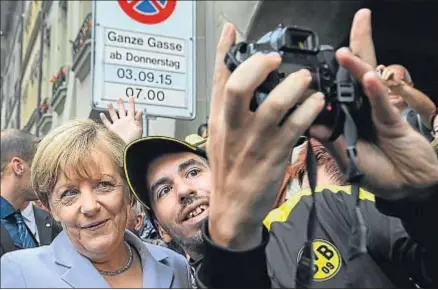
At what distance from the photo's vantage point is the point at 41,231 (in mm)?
2535

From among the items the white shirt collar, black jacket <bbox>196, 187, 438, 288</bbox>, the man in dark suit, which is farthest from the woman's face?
the white shirt collar

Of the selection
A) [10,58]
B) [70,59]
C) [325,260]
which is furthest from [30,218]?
[10,58]

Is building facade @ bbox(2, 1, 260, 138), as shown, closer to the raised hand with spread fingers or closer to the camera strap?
the raised hand with spread fingers

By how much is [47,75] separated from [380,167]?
12287mm

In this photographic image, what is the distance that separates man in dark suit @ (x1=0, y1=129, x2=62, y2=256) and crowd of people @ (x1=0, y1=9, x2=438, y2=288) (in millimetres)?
726

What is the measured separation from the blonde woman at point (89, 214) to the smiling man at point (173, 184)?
4cm

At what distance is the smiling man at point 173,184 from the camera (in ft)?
4.49

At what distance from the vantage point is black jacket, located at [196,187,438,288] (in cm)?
86

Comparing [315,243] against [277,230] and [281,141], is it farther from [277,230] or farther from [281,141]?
[281,141]

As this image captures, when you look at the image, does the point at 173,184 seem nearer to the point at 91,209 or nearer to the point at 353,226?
the point at 91,209

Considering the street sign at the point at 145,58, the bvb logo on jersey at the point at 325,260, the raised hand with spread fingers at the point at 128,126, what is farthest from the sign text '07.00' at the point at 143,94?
the bvb logo on jersey at the point at 325,260

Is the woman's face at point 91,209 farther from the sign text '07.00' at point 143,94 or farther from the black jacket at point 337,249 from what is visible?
the sign text '07.00' at point 143,94

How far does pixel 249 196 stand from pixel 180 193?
1.94 ft

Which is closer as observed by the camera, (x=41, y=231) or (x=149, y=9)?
(x=41, y=231)
